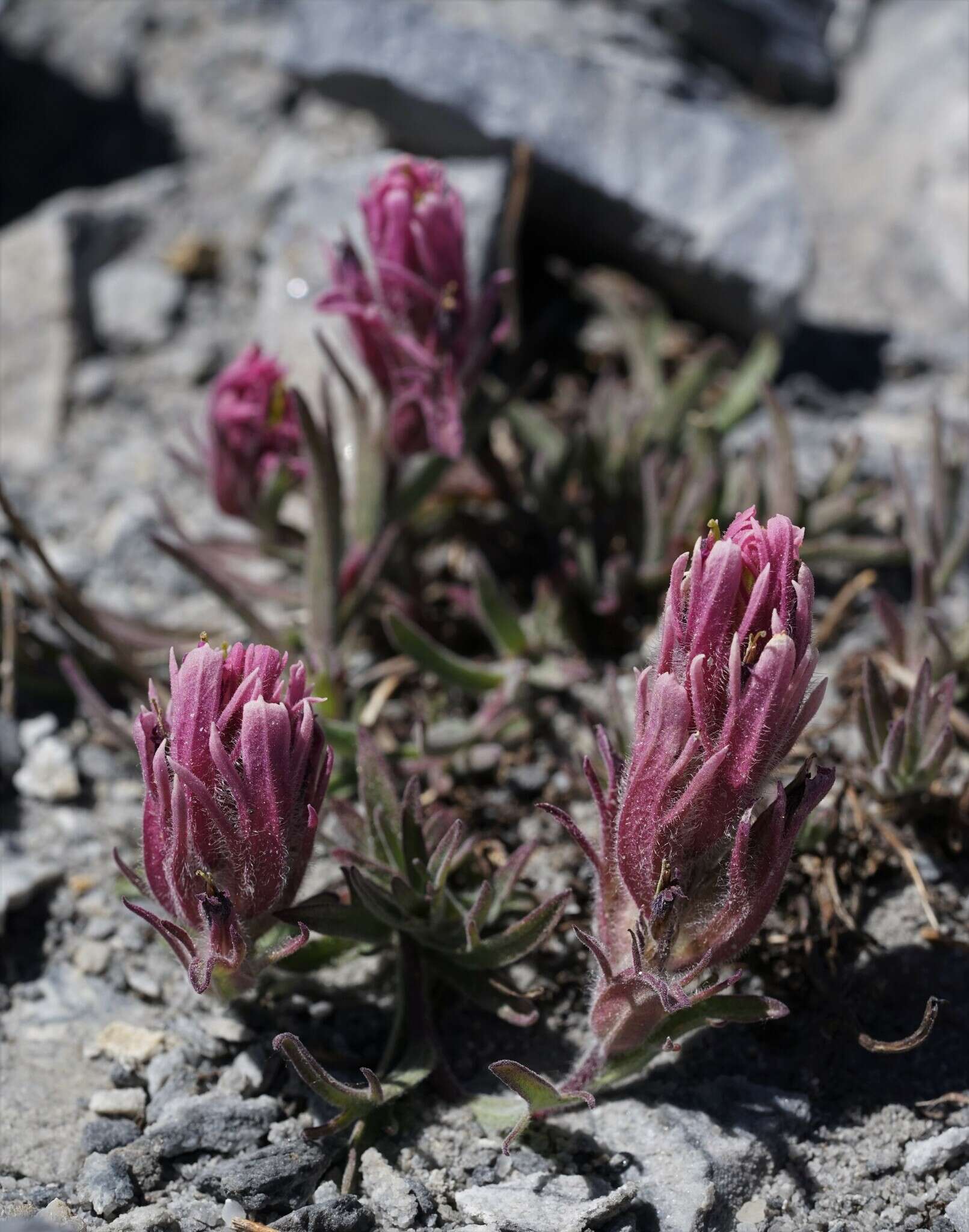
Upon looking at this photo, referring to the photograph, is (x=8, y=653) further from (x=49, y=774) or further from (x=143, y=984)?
(x=143, y=984)

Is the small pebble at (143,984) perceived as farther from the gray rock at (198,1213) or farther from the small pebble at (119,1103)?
the gray rock at (198,1213)

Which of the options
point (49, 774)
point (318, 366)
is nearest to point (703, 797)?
point (49, 774)

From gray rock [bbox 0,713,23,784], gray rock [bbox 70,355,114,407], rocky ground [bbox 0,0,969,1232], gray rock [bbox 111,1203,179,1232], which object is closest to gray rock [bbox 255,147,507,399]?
rocky ground [bbox 0,0,969,1232]

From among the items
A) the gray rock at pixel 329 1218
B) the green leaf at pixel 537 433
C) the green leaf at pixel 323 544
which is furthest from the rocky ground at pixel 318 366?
the green leaf at pixel 537 433

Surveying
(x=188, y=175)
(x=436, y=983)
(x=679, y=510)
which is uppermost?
(x=188, y=175)

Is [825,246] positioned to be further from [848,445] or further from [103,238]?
[103,238]

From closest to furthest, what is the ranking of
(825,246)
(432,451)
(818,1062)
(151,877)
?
(151,877) → (818,1062) → (432,451) → (825,246)

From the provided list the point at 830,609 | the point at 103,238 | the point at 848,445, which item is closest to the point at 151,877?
the point at 830,609
